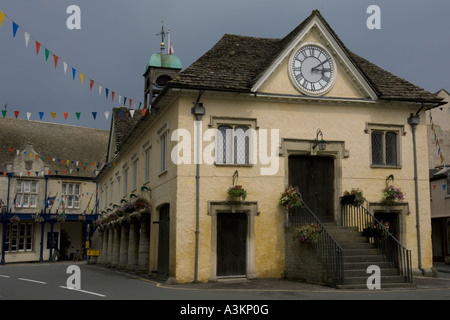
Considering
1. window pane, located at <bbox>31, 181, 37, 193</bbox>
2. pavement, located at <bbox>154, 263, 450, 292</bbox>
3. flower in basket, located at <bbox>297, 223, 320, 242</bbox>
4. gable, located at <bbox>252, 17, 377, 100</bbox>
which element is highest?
gable, located at <bbox>252, 17, 377, 100</bbox>

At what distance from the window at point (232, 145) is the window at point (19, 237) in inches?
1177

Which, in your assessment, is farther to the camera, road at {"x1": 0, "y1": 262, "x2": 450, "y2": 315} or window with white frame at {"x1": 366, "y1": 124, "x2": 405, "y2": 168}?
window with white frame at {"x1": 366, "y1": 124, "x2": 405, "y2": 168}

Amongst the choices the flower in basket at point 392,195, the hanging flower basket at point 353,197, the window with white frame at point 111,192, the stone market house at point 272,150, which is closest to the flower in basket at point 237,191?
the stone market house at point 272,150

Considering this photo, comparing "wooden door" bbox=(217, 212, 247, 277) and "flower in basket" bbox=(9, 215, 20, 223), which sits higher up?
"flower in basket" bbox=(9, 215, 20, 223)

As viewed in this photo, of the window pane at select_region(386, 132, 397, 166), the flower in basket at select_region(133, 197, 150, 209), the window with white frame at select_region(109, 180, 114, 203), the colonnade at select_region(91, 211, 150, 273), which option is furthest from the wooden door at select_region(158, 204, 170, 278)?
the window with white frame at select_region(109, 180, 114, 203)

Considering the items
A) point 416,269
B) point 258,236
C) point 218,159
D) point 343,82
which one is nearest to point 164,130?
point 218,159

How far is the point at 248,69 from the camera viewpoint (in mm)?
18891

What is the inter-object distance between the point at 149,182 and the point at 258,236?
648 cm

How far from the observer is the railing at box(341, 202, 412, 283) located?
50.6 ft

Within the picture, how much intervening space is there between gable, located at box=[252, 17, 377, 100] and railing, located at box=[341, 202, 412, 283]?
4.13 meters

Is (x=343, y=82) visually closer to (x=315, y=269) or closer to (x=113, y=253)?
(x=315, y=269)

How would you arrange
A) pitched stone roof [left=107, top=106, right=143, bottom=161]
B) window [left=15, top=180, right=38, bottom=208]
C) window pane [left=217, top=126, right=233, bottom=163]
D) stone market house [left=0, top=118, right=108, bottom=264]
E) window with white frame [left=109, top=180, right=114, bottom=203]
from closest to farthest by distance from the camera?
window pane [left=217, top=126, right=233, bottom=163], pitched stone roof [left=107, top=106, right=143, bottom=161], window with white frame [left=109, top=180, right=114, bottom=203], stone market house [left=0, top=118, right=108, bottom=264], window [left=15, top=180, right=38, bottom=208]

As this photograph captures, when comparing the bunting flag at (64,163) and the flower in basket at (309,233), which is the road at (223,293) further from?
the bunting flag at (64,163)

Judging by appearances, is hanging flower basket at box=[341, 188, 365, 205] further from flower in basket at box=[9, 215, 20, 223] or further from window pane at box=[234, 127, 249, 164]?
flower in basket at box=[9, 215, 20, 223]
